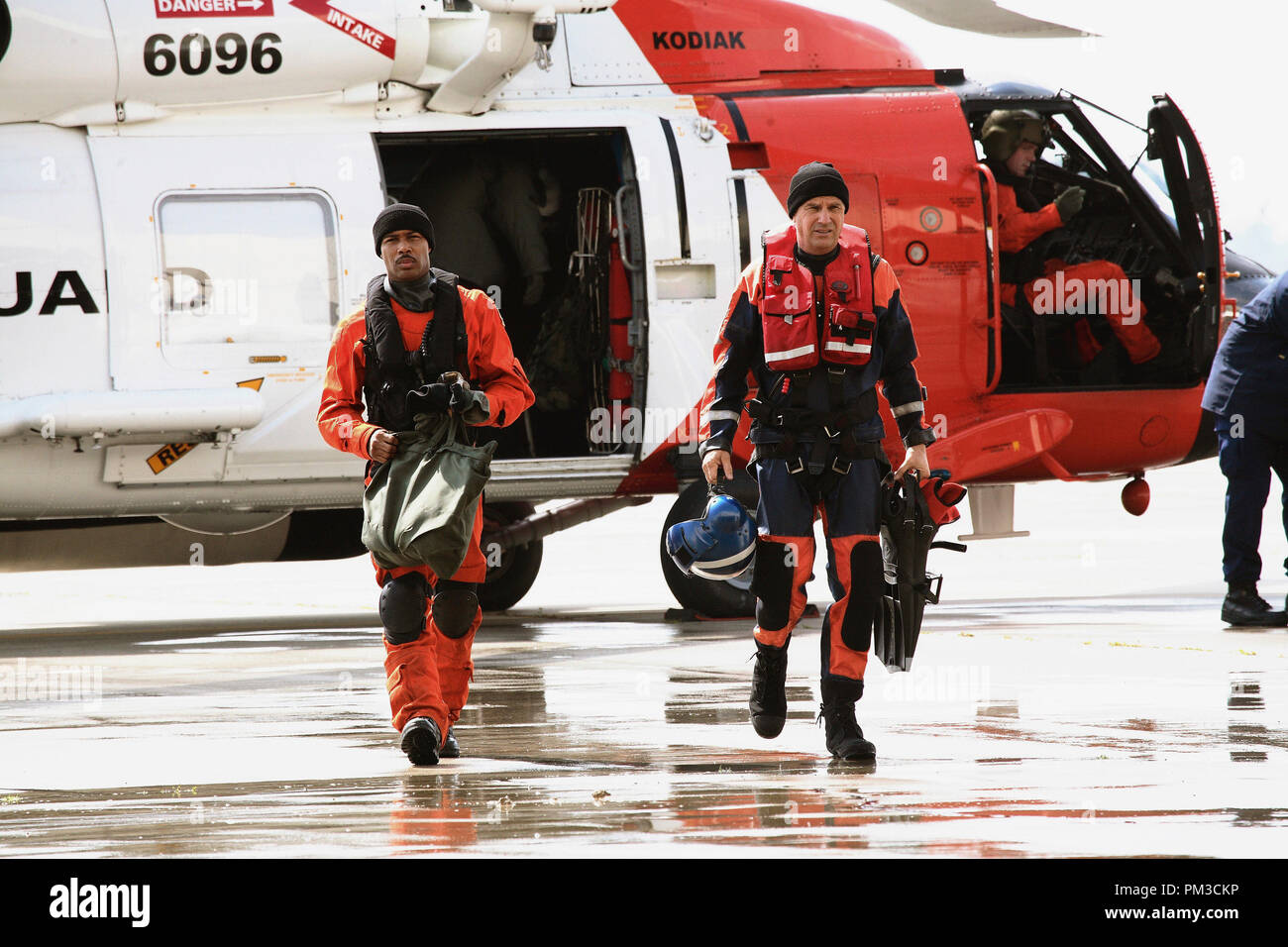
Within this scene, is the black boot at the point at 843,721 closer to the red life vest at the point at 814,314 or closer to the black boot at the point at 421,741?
the red life vest at the point at 814,314

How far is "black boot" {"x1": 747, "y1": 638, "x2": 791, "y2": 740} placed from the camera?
6.25 metres

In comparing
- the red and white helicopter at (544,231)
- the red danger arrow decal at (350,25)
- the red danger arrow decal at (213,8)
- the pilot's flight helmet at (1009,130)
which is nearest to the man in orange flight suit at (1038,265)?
the pilot's flight helmet at (1009,130)

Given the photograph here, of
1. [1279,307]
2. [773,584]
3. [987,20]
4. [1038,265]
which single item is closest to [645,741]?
[773,584]

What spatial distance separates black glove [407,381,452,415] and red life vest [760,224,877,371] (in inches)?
42.9

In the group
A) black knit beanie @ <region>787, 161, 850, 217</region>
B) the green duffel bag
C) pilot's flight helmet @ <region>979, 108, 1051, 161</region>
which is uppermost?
pilot's flight helmet @ <region>979, 108, 1051, 161</region>

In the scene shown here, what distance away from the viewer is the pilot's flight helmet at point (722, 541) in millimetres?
6551

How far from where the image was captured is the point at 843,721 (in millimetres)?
5996

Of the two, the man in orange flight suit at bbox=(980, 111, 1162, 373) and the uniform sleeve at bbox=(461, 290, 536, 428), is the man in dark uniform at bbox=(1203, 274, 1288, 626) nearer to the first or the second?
the man in orange flight suit at bbox=(980, 111, 1162, 373)

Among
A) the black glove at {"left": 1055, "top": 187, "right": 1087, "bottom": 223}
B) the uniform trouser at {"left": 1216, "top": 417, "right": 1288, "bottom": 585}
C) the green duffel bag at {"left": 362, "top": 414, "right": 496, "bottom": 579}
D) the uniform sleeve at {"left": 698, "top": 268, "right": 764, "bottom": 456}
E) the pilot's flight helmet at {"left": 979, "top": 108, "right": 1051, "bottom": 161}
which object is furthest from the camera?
the pilot's flight helmet at {"left": 979, "top": 108, "right": 1051, "bottom": 161}

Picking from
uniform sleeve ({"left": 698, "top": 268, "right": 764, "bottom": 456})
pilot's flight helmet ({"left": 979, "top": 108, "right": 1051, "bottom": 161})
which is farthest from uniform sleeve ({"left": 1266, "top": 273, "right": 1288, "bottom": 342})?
uniform sleeve ({"left": 698, "top": 268, "right": 764, "bottom": 456})

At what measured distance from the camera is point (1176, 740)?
618cm

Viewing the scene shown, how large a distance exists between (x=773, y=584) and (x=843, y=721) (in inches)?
21.9

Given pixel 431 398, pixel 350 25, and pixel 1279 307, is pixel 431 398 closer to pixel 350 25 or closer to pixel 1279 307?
pixel 350 25
